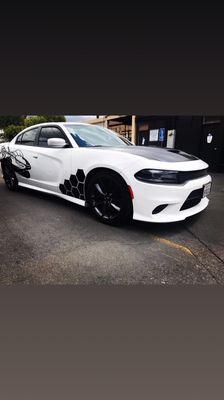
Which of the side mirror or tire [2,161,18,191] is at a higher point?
the side mirror

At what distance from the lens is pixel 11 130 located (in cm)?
316

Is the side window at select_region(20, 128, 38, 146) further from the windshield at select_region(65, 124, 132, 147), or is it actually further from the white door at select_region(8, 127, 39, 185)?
the windshield at select_region(65, 124, 132, 147)

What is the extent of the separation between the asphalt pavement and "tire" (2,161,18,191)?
762 mm

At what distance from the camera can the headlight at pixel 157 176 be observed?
7.27ft

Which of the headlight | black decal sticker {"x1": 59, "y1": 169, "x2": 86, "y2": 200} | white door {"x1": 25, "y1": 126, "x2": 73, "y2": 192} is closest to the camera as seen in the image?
the headlight

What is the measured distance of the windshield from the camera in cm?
273

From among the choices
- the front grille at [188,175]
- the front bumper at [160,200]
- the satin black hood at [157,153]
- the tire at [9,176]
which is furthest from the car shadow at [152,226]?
the tire at [9,176]

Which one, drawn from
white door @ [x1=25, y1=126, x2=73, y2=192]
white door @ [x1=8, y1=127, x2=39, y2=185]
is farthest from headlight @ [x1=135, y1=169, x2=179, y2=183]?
white door @ [x1=8, y1=127, x2=39, y2=185]

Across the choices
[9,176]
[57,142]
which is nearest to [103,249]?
[57,142]
